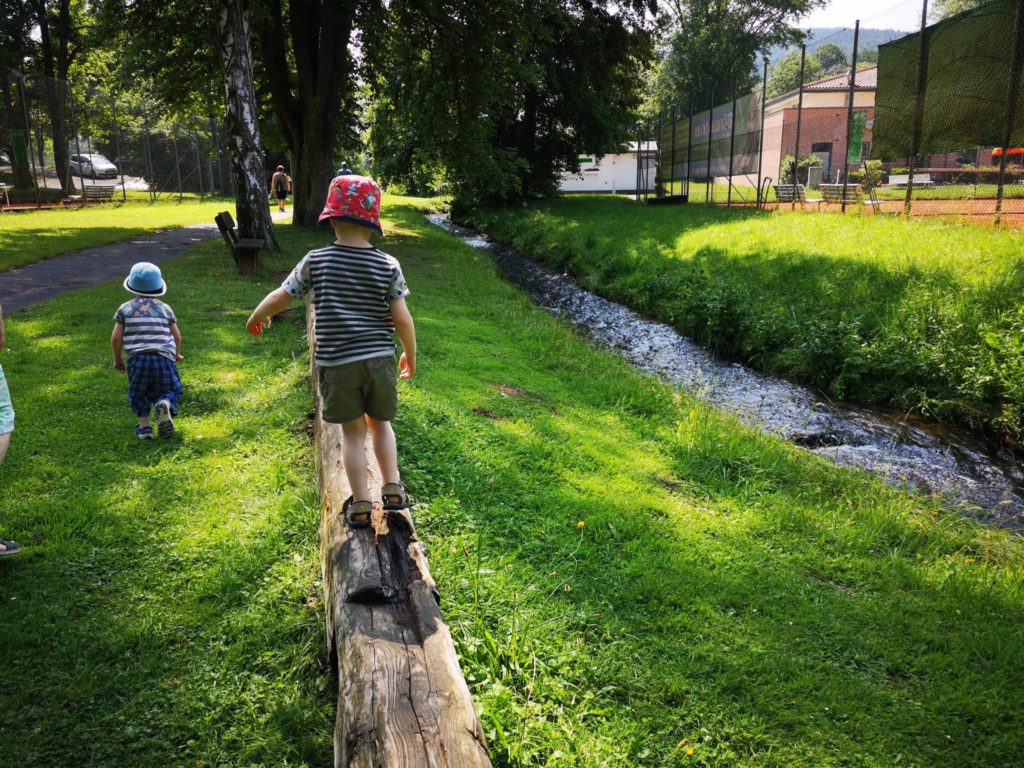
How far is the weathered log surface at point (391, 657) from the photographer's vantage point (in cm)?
223

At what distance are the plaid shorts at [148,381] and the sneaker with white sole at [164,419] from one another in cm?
7

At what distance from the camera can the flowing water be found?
614cm

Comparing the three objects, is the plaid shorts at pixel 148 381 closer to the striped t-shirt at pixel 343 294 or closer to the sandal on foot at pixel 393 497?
the striped t-shirt at pixel 343 294

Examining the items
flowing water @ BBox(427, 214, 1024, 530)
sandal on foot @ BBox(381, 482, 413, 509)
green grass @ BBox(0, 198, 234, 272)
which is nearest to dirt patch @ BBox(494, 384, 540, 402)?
flowing water @ BBox(427, 214, 1024, 530)

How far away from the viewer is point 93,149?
31609 millimetres

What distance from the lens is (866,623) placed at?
3811 millimetres

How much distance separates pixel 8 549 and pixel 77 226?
17936 millimetres

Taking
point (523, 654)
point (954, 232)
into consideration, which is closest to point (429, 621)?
point (523, 654)

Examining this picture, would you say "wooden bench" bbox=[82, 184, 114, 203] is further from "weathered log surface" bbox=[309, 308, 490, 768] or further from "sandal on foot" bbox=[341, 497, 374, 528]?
"weathered log surface" bbox=[309, 308, 490, 768]

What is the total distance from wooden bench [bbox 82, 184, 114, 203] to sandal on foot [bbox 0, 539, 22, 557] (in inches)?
1067

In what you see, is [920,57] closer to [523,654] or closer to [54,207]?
[523,654]

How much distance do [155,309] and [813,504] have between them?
5.30 m

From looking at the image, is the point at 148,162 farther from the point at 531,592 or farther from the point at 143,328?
the point at 531,592

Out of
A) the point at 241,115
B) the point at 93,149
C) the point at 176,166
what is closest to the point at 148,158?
the point at 93,149
